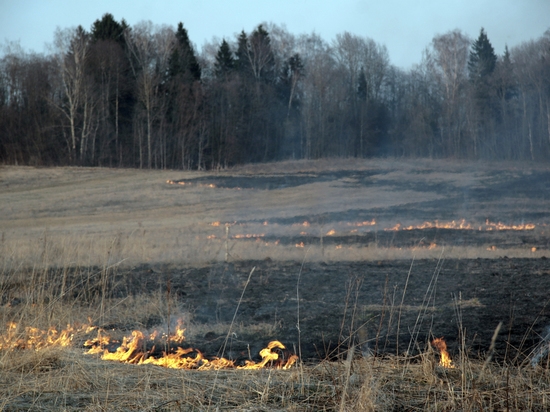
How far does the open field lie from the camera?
3572mm

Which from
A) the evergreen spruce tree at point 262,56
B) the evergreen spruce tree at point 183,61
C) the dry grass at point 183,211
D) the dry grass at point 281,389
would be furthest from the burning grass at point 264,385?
the evergreen spruce tree at point 262,56

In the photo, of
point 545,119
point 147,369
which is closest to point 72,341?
point 147,369

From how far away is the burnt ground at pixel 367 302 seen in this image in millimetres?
5717

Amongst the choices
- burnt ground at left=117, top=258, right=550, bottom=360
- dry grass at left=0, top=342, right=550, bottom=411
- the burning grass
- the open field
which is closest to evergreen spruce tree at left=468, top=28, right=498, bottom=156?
the open field

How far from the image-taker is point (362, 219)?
66.1 feet

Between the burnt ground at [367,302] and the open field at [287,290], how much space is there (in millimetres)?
39

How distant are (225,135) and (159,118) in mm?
5278

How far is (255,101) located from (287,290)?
36.5 metres

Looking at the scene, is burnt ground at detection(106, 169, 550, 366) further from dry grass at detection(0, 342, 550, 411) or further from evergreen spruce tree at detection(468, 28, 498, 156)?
evergreen spruce tree at detection(468, 28, 498, 156)

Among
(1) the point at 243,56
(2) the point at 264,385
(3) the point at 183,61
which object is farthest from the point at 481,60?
(2) the point at 264,385

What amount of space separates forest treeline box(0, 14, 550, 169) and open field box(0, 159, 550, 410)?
6.78 m

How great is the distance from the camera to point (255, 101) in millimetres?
43656

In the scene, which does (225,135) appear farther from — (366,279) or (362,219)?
(366,279)

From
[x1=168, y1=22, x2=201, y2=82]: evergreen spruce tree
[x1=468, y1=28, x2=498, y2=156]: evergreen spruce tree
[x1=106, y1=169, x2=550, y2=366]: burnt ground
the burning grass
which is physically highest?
[x1=168, y1=22, x2=201, y2=82]: evergreen spruce tree
